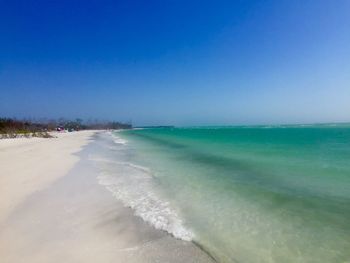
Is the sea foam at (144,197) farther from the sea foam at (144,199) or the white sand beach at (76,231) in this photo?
the white sand beach at (76,231)

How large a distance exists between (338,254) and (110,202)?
5428 mm

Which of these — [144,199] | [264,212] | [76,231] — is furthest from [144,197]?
[264,212]

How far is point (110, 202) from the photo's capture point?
23.9 feet

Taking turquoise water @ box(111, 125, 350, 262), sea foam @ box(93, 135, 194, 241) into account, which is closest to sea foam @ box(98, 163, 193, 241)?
sea foam @ box(93, 135, 194, 241)

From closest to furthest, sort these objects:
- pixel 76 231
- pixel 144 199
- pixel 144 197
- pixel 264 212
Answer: pixel 76 231, pixel 264 212, pixel 144 199, pixel 144 197

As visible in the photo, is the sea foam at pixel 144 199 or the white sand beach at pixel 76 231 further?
the sea foam at pixel 144 199

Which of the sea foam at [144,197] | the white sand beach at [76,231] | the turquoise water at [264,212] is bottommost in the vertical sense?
the turquoise water at [264,212]

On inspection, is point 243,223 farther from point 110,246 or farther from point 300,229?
point 110,246

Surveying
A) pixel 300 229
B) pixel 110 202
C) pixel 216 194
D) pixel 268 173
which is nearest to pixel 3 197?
pixel 110 202

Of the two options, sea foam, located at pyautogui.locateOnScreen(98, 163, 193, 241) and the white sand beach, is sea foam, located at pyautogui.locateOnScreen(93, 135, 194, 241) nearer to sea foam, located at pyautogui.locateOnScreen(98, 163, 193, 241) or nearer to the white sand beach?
sea foam, located at pyautogui.locateOnScreen(98, 163, 193, 241)

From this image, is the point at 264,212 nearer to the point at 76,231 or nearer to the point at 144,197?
the point at 144,197

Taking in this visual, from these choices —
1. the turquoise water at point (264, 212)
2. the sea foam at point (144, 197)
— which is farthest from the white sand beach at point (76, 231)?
the turquoise water at point (264, 212)

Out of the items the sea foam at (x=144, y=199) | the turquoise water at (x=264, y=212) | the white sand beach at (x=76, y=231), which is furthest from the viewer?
the sea foam at (x=144, y=199)

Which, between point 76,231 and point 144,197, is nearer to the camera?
point 76,231
